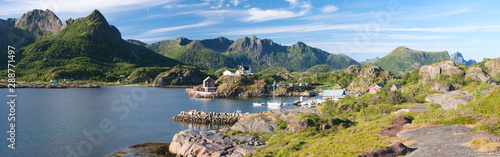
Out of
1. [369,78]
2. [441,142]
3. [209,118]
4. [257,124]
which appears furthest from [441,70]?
[441,142]

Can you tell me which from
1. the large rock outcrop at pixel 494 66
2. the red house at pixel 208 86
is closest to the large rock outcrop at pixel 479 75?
the large rock outcrop at pixel 494 66

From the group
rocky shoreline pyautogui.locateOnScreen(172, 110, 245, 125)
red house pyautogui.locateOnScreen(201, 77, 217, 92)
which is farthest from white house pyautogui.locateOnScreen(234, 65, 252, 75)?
rocky shoreline pyautogui.locateOnScreen(172, 110, 245, 125)

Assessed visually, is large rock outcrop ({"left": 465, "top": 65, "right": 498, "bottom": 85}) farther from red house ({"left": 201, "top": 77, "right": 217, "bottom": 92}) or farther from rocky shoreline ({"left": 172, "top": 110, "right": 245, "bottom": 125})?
red house ({"left": 201, "top": 77, "right": 217, "bottom": 92})

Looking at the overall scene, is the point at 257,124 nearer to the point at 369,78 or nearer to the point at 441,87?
the point at 441,87

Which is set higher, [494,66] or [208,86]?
[494,66]

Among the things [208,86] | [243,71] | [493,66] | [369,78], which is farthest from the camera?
[243,71]

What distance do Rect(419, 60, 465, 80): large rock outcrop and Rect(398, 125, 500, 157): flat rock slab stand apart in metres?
93.4

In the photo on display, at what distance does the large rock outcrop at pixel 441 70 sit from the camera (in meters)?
98.0

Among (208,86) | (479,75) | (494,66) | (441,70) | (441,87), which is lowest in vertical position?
(208,86)

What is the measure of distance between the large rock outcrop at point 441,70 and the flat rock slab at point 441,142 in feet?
307

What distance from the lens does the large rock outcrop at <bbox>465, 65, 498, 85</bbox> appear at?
301ft

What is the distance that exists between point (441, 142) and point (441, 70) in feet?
328

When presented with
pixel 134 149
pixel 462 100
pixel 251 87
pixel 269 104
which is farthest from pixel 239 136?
pixel 251 87

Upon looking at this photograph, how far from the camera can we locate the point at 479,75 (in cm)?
9381
